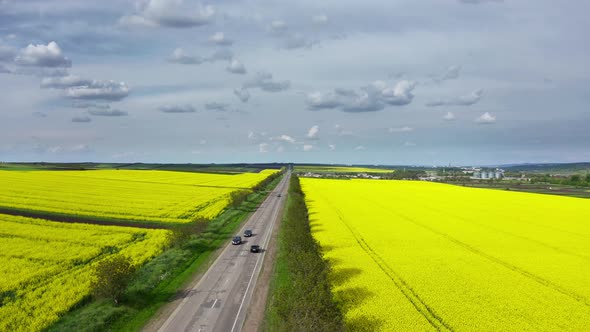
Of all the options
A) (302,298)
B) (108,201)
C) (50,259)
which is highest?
(108,201)

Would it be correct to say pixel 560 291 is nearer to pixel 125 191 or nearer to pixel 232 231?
pixel 232 231

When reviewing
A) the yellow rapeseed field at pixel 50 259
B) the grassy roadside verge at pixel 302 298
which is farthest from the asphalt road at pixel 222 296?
the yellow rapeseed field at pixel 50 259

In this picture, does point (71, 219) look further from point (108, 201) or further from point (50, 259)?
point (50, 259)

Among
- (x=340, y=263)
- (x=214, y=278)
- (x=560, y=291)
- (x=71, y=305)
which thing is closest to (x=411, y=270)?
(x=340, y=263)

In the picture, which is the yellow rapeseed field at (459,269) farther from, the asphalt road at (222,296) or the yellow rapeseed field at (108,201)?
the yellow rapeseed field at (108,201)

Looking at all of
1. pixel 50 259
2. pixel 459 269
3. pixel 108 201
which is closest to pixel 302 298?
pixel 459 269

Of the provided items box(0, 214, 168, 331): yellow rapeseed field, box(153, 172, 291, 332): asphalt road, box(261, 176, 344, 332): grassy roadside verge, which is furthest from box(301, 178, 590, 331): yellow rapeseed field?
box(0, 214, 168, 331): yellow rapeseed field

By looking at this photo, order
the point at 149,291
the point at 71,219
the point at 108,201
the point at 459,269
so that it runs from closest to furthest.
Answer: the point at 149,291
the point at 459,269
the point at 71,219
the point at 108,201
